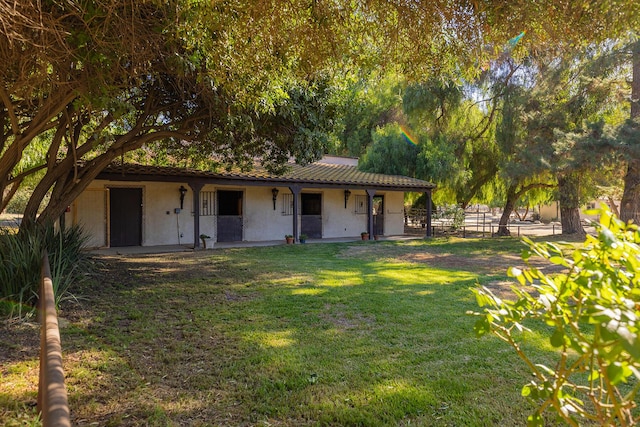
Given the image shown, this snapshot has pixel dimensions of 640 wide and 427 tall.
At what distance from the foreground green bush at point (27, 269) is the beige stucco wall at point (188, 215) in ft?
20.4

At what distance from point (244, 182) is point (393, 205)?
28.4 feet

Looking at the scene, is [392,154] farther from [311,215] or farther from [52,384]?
[52,384]

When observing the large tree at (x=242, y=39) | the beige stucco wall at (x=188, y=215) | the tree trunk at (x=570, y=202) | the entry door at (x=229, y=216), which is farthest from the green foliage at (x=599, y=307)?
the tree trunk at (x=570, y=202)

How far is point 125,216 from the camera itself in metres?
14.1

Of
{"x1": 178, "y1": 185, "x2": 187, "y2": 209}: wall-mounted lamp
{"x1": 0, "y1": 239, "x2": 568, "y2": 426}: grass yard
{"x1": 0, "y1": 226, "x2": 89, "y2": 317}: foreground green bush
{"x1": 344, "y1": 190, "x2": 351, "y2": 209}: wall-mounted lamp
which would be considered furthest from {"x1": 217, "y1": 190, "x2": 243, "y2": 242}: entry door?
{"x1": 0, "y1": 226, "x2": 89, "y2": 317}: foreground green bush

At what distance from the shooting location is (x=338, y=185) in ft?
55.9

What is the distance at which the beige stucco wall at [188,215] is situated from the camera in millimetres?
13453

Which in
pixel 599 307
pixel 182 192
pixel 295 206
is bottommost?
pixel 599 307

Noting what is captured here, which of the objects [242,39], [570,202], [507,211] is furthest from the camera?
[507,211]

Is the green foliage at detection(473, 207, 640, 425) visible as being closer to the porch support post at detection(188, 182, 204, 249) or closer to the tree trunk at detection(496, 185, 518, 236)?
the porch support post at detection(188, 182, 204, 249)

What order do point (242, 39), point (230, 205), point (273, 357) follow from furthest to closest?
point (230, 205), point (242, 39), point (273, 357)

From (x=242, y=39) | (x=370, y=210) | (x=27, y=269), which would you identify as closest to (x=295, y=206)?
(x=370, y=210)

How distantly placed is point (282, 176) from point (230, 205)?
2.51 m

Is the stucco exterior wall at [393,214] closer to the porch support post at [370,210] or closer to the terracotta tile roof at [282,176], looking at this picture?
the terracotta tile roof at [282,176]
